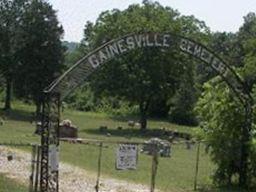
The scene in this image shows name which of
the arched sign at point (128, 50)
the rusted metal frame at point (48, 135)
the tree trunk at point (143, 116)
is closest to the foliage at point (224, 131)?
the arched sign at point (128, 50)

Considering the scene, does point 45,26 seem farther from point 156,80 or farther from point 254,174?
point 254,174

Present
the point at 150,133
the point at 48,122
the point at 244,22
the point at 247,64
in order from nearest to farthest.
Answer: the point at 48,122 → the point at 247,64 → the point at 150,133 → the point at 244,22

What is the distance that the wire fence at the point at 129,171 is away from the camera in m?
21.7

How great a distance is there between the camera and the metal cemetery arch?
18.2 metres

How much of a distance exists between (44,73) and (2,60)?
497 centimetres

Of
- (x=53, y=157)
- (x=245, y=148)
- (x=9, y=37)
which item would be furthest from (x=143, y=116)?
(x=53, y=157)

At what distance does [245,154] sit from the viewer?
24.3m

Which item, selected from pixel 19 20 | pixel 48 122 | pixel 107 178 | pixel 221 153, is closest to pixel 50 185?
pixel 48 122

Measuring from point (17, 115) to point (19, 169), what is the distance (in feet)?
141

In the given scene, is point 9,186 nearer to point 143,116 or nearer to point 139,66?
point 139,66

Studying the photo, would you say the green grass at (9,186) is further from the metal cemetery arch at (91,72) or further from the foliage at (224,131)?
the foliage at (224,131)

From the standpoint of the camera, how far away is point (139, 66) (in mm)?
59031

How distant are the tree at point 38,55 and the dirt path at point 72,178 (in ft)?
123

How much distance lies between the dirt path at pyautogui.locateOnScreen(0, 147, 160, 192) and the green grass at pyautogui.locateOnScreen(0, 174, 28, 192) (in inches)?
17.0
